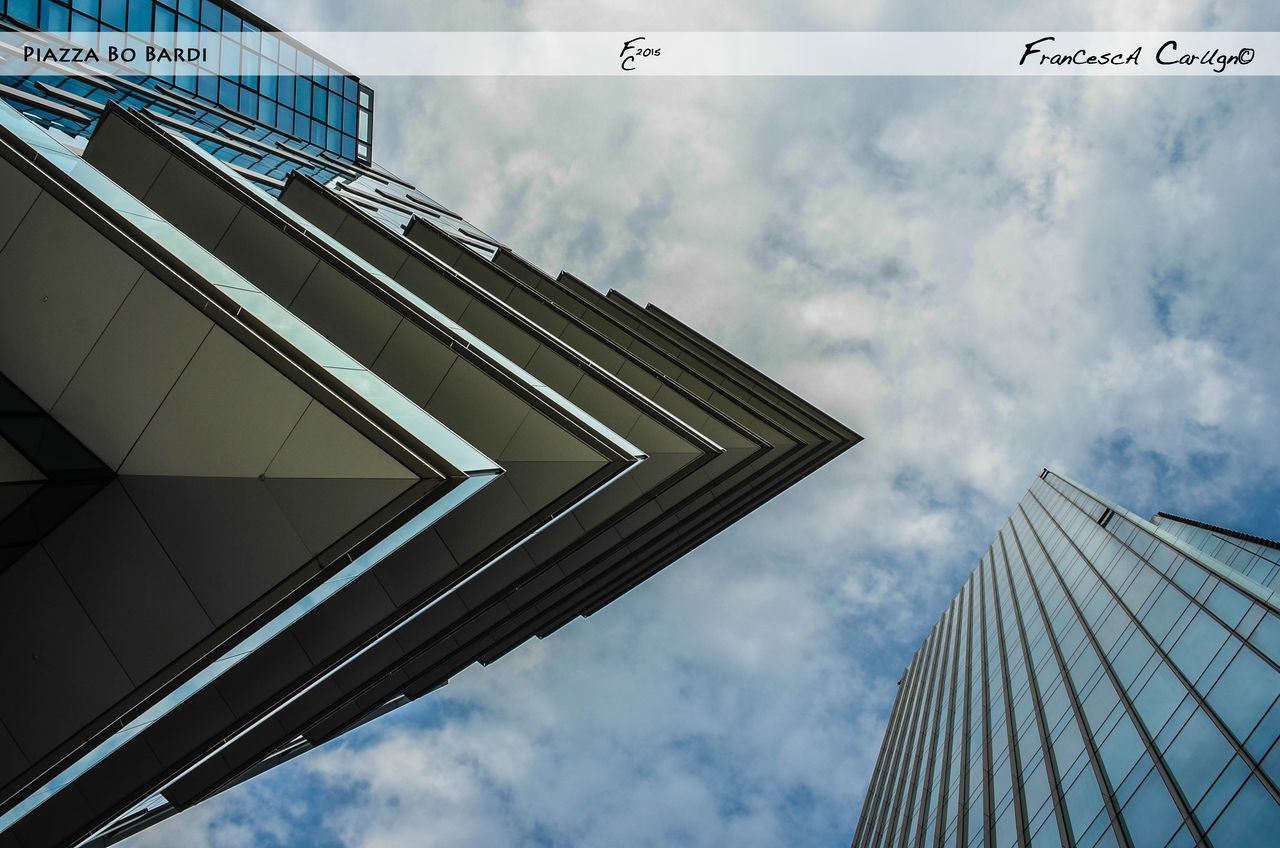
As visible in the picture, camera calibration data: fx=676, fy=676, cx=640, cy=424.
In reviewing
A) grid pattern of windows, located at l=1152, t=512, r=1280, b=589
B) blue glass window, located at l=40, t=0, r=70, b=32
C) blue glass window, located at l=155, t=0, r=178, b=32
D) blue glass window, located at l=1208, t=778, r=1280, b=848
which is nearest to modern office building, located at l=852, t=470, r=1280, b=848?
blue glass window, located at l=1208, t=778, r=1280, b=848

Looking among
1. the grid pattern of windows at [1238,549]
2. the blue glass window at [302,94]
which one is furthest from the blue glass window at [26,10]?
the grid pattern of windows at [1238,549]

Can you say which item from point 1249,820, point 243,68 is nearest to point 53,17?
point 243,68

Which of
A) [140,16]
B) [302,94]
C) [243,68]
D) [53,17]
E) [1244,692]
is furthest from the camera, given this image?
[302,94]

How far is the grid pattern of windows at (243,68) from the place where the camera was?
29.3 m

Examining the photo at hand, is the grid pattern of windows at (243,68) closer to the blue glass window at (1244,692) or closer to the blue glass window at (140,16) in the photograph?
the blue glass window at (140,16)

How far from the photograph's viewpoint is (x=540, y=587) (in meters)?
20.9

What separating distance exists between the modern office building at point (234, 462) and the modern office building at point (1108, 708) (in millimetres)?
13265

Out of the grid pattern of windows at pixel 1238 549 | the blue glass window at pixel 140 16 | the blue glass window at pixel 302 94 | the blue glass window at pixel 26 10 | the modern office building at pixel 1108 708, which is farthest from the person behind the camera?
the blue glass window at pixel 302 94

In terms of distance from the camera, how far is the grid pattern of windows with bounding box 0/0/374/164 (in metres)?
29.3

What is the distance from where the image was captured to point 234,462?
7.57 m

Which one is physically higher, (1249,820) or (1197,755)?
(1249,820)

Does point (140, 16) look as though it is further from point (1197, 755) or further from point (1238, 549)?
point (1238, 549)

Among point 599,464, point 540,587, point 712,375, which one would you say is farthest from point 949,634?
point 599,464

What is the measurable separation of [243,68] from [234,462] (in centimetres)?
3852
